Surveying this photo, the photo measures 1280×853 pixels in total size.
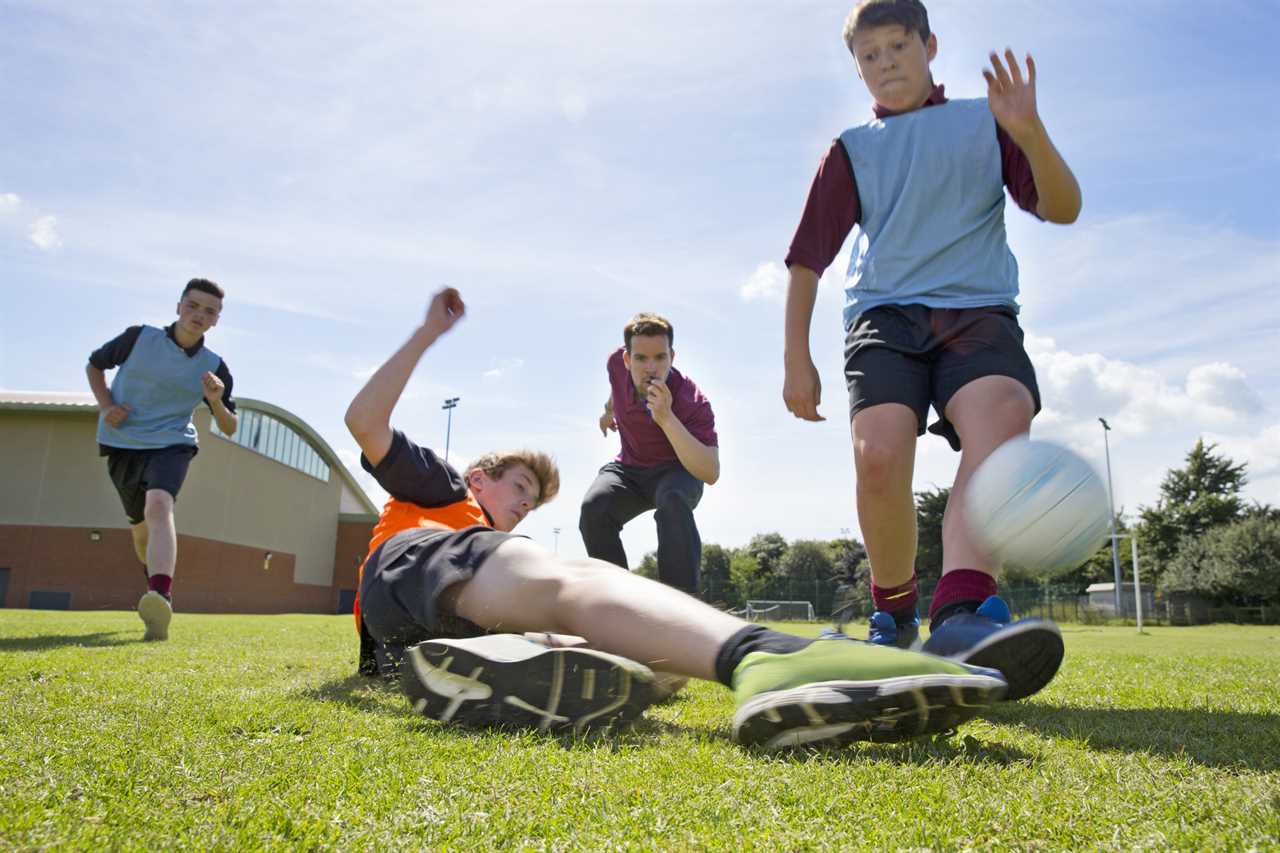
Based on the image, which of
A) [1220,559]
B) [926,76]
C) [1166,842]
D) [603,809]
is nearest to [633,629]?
[603,809]

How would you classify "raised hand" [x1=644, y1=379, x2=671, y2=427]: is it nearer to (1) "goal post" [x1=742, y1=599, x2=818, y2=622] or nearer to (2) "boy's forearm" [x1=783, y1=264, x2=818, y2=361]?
(2) "boy's forearm" [x1=783, y1=264, x2=818, y2=361]

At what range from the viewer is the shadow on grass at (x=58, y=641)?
4873 mm

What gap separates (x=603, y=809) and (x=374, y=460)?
1983 millimetres

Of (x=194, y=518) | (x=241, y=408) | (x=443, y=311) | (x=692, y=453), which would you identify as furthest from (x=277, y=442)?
(x=443, y=311)

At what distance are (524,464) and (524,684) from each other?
5.11 ft

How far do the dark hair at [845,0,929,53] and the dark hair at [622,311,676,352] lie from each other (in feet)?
6.48

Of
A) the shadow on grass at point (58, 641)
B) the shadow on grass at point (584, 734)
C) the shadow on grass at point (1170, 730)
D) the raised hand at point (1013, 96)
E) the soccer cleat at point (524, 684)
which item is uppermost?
the raised hand at point (1013, 96)

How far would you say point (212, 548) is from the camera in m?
34.3

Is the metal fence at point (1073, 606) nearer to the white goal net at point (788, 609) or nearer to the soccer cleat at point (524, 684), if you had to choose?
the white goal net at point (788, 609)

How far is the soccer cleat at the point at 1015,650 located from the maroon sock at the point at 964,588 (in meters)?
0.31

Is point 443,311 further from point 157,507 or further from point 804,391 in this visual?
point 157,507

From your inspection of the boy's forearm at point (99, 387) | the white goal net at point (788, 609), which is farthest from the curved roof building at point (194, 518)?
the boy's forearm at point (99, 387)

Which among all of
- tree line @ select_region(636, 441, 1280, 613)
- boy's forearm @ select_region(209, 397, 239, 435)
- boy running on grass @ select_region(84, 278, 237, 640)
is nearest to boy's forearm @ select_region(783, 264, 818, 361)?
boy running on grass @ select_region(84, 278, 237, 640)

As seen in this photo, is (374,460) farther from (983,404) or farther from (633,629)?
(983,404)
